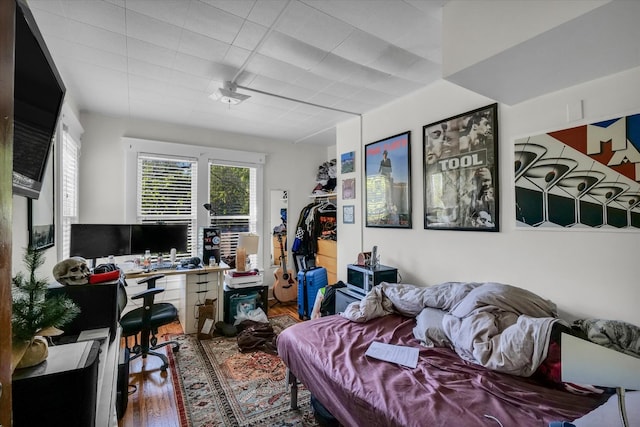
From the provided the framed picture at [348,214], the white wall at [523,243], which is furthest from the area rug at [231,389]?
the framed picture at [348,214]

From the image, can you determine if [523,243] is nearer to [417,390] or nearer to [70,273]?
[417,390]

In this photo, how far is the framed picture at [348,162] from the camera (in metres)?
3.82

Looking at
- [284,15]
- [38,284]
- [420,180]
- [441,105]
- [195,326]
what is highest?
[284,15]

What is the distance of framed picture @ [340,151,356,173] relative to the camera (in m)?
3.82

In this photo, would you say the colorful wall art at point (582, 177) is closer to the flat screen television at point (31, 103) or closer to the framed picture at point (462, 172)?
the framed picture at point (462, 172)

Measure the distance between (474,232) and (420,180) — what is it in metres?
0.76

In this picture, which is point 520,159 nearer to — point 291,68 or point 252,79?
point 291,68

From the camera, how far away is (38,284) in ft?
3.22

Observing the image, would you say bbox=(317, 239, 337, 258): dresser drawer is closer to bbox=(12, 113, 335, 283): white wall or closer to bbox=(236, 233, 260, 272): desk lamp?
bbox=(236, 233, 260, 272): desk lamp

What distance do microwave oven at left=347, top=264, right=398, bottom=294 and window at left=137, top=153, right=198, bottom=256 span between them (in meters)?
2.43

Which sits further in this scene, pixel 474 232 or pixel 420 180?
pixel 420 180

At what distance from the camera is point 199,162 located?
4.22 meters

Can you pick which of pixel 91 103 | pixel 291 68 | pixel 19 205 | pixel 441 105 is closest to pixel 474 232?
pixel 441 105

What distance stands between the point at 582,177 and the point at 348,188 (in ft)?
7.92
